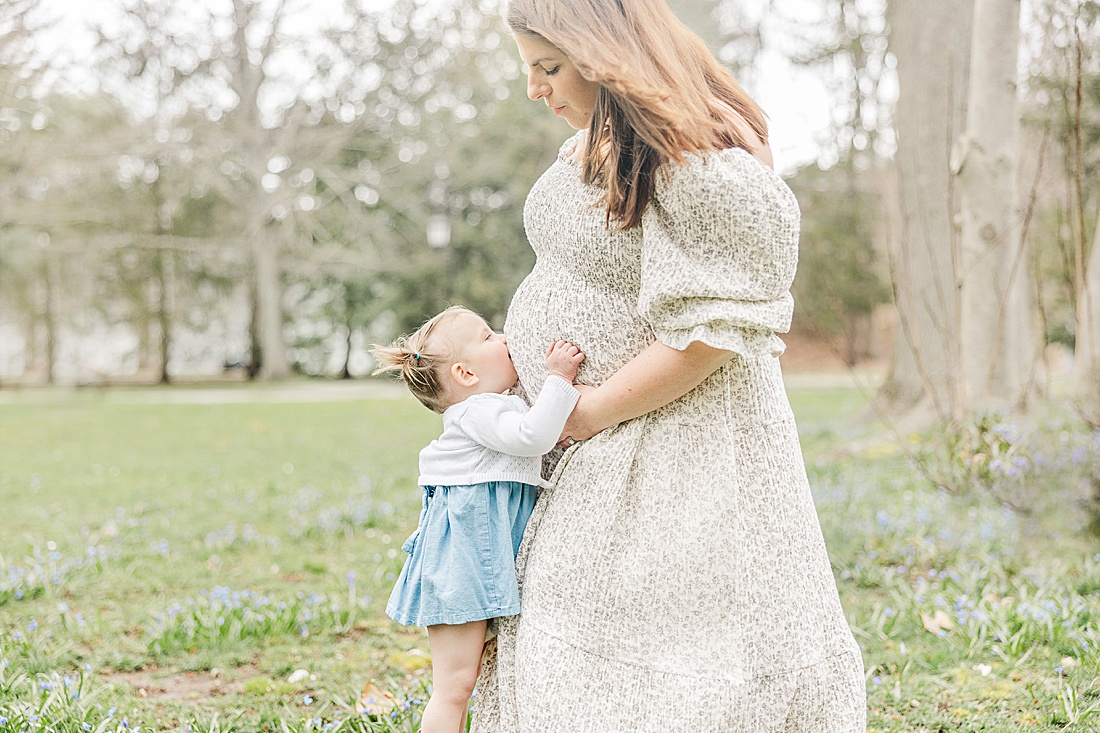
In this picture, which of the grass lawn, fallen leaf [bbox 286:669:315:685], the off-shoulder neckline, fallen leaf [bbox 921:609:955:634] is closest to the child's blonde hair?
the off-shoulder neckline

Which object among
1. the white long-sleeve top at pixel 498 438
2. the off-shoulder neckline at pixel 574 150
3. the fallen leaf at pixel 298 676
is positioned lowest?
the fallen leaf at pixel 298 676

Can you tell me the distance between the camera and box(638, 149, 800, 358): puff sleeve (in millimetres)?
1611

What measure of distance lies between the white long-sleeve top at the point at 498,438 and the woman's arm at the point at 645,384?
4 centimetres

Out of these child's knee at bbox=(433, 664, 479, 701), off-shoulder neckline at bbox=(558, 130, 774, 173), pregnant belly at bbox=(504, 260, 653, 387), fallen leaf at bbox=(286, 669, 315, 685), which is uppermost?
off-shoulder neckline at bbox=(558, 130, 774, 173)

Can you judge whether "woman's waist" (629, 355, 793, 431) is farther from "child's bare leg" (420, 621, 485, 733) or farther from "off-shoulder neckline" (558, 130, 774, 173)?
"child's bare leg" (420, 621, 485, 733)

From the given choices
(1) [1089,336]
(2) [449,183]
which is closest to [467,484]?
(1) [1089,336]

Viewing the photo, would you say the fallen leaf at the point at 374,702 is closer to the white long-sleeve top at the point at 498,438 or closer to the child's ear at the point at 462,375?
the white long-sleeve top at the point at 498,438

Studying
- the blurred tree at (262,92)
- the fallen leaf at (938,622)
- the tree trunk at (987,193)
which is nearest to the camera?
the fallen leaf at (938,622)

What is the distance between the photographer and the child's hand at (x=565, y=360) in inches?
71.2

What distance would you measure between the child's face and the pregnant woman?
129 millimetres

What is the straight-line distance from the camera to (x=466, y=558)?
1.83 meters

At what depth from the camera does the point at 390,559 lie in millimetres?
4816

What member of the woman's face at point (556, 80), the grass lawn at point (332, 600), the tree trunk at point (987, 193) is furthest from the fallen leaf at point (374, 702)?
the tree trunk at point (987, 193)

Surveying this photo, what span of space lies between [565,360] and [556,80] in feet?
1.65
